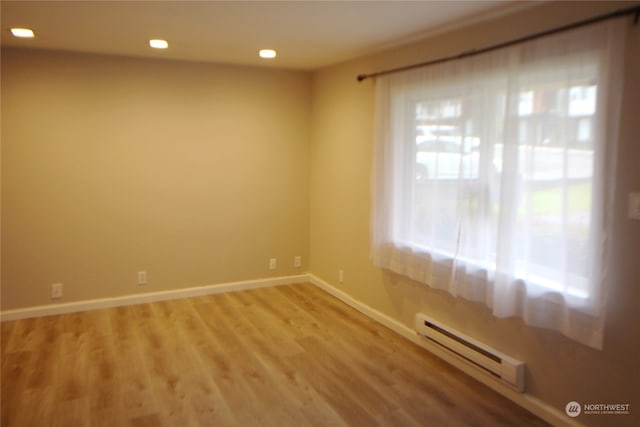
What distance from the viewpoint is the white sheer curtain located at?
7.68 feet

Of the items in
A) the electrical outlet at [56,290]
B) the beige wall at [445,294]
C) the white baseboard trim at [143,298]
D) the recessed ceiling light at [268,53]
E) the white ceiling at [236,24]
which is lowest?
the white baseboard trim at [143,298]

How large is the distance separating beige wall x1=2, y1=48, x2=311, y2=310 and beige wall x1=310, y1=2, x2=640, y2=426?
429mm

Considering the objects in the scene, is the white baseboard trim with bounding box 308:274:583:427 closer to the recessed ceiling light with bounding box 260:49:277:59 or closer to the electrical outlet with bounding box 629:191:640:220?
the electrical outlet with bounding box 629:191:640:220

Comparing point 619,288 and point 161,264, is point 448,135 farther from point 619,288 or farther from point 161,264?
point 161,264

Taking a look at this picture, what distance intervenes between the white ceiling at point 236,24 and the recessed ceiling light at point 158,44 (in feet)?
0.19

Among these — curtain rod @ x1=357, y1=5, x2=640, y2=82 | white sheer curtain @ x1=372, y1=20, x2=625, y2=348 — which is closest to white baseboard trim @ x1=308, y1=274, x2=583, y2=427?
white sheer curtain @ x1=372, y1=20, x2=625, y2=348

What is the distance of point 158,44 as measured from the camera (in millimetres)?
3834

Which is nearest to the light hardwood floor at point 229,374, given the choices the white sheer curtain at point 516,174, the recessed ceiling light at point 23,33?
the white sheer curtain at point 516,174

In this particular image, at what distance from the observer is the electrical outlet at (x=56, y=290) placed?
4.30 m

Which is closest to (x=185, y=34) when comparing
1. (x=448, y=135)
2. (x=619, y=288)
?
(x=448, y=135)

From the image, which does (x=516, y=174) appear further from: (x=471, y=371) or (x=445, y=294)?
(x=471, y=371)

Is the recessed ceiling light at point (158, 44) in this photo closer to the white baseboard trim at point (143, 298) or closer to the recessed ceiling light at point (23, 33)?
the recessed ceiling light at point (23, 33)

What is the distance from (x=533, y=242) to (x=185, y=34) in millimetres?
2790

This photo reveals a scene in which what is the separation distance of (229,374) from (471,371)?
1.66m
